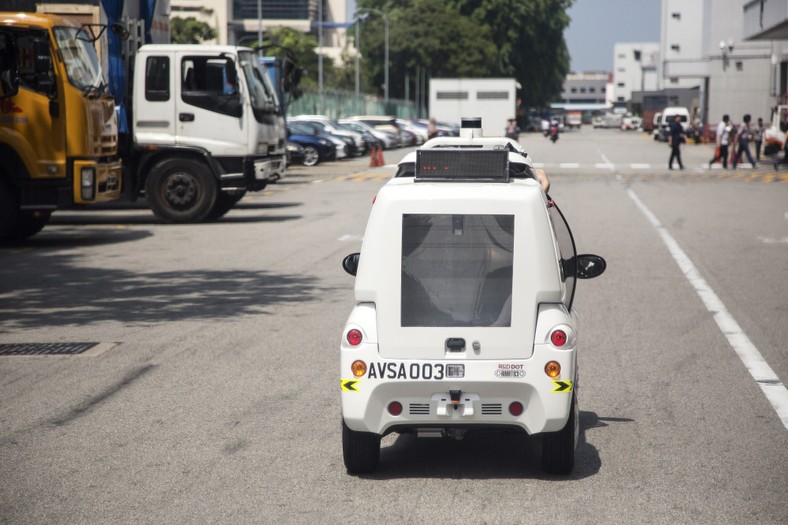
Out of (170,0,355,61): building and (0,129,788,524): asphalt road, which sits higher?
(170,0,355,61): building

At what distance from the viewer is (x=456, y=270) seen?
19.1ft

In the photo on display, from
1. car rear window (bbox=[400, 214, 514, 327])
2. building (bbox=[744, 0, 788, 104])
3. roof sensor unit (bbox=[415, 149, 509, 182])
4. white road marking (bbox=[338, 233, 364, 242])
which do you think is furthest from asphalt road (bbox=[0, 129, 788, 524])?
building (bbox=[744, 0, 788, 104])

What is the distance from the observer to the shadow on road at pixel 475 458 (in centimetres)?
599

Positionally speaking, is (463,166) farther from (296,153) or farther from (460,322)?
(296,153)

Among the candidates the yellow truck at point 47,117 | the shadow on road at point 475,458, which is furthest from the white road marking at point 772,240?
the shadow on road at point 475,458

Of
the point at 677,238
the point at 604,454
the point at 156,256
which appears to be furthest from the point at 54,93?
the point at 604,454

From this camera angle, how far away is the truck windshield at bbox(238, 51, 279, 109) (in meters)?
20.2

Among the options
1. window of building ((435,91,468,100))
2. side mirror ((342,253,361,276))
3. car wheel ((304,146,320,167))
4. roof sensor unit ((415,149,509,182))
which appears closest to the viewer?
roof sensor unit ((415,149,509,182))

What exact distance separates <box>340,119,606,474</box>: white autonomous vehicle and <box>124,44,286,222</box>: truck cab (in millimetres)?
14785

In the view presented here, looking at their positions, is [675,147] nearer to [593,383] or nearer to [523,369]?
[593,383]

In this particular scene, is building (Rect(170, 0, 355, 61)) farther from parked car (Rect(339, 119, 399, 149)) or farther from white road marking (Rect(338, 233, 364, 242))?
white road marking (Rect(338, 233, 364, 242))

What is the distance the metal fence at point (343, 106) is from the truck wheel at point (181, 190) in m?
32.0

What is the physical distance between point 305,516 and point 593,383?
3270 mm

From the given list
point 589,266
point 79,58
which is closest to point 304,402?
point 589,266
